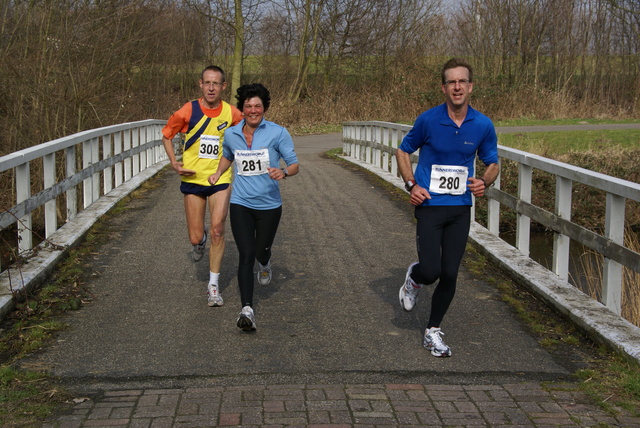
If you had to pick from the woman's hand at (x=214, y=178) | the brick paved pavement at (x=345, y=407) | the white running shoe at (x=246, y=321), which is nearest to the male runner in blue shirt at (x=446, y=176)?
the brick paved pavement at (x=345, y=407)

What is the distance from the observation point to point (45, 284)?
753cm

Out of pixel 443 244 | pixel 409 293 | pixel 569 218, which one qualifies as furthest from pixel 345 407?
pixel 569 218

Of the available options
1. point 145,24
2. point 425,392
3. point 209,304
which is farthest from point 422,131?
point 145,24

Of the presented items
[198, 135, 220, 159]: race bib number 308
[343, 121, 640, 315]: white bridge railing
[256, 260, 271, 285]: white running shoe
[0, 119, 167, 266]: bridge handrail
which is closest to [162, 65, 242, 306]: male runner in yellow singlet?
[198, 135, 220, 159]: race bib number 308

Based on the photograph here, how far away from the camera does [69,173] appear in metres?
10.2

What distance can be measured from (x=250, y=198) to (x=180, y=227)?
4.53 m

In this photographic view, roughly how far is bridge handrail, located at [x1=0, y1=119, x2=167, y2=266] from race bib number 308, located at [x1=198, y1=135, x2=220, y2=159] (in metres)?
1.59

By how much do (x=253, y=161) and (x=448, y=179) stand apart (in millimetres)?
1557

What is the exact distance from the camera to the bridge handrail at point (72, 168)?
7730 mm

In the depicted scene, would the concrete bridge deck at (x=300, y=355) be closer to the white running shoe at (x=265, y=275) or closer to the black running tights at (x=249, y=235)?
the white running shoe at (x=265, y=275)

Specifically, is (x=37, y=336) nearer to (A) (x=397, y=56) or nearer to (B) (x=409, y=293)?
(B) (x=409, y=293)

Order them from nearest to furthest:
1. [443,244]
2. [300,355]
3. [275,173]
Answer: [300,355], [443,244], [275,173]

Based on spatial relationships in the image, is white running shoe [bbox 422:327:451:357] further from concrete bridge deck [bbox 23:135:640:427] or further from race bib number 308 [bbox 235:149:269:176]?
race bib number 308 [bbox 235:149:269:176]

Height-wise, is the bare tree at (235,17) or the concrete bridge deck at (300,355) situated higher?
the bare tree at (235,17)
